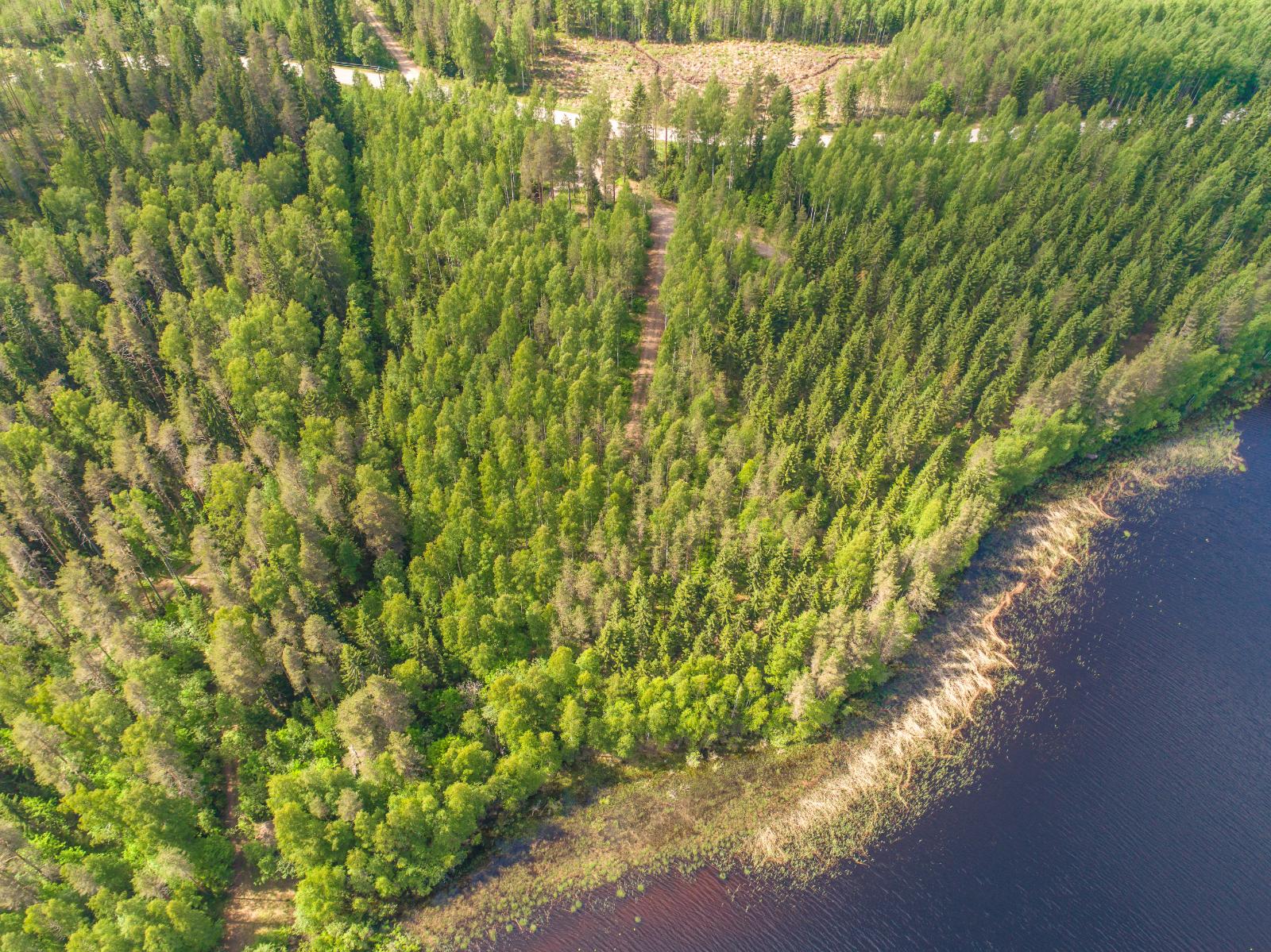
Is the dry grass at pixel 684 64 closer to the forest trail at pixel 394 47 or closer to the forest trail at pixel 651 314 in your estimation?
the forest trail at pixel 394 47

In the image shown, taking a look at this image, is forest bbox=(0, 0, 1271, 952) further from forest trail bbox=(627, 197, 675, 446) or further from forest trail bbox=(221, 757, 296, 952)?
forest trail bbox=(627, 197, 675, 446)

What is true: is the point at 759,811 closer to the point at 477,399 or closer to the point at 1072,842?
the point at 1072,842

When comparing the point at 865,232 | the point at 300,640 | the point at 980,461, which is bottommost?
the point at 300,640

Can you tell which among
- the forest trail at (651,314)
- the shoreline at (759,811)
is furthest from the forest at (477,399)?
the shoreline at (759,811)

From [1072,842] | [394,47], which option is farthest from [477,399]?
[394,47]

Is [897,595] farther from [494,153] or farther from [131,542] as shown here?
[494,153]

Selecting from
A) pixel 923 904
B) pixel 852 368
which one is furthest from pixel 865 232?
pixel 923 904
